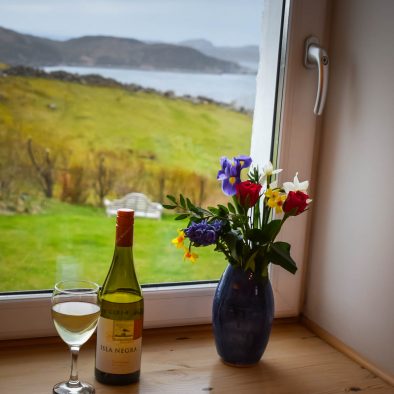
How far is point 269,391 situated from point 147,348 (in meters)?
0.27

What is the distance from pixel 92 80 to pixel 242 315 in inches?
21.8

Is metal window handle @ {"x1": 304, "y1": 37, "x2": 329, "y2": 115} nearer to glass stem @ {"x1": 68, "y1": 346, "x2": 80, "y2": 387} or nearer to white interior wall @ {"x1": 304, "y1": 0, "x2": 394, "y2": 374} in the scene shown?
white interior wall @ {"x1": 304, "y1": 0, "x2": 394, "y2": 374}

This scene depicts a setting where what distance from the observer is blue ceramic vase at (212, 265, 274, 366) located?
1206 millimetres

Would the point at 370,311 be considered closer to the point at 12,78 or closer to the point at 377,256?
the point at 377,256

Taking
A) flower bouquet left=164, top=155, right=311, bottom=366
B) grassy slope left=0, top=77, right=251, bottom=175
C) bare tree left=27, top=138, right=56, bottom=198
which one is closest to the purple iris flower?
flower bouquet left=164, top=155, right=311, bottom=366

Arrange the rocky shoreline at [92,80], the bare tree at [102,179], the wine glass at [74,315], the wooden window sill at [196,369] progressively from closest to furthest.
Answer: the wine glass at [74,315] < the wooden window sill at [196,369] < the rocky shoreline at [92,80] < the bare tree at [102,179]

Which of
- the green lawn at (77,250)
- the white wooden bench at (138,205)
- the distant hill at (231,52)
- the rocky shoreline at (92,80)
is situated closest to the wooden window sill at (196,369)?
the green lawn at (77,250)

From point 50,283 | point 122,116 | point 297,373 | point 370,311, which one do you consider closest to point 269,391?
point 297,373

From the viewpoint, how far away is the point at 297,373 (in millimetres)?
1230

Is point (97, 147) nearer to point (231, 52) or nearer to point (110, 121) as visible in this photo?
point (110, 121)

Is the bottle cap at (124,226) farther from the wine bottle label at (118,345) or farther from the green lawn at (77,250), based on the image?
the green lawn at (77,250)

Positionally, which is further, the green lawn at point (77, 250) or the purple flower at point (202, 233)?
the green lawn at point (77, 250)

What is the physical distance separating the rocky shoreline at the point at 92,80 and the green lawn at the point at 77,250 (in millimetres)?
253

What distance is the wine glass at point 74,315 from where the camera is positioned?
103 cm
